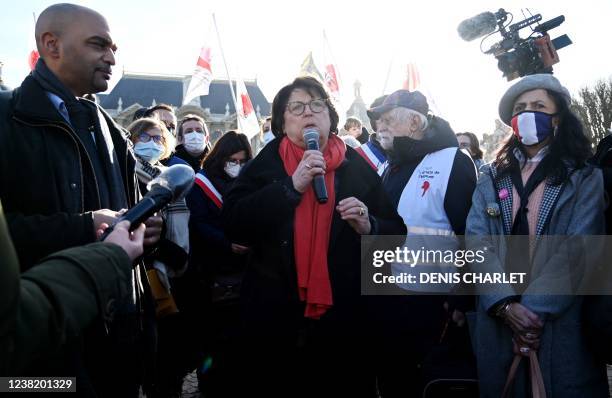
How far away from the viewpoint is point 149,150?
13.3ft

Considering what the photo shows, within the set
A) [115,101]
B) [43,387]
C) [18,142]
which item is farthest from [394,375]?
[115,101]

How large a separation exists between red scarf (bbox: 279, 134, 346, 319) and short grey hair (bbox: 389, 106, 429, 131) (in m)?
0.92

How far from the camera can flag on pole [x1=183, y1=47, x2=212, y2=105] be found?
10.8m

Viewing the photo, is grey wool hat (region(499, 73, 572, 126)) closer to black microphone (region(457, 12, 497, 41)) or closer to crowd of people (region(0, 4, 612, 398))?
crowd of people (region(0, 4, 612, 398))

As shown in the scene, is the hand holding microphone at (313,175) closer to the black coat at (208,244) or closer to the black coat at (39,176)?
the black coat at (39,176)

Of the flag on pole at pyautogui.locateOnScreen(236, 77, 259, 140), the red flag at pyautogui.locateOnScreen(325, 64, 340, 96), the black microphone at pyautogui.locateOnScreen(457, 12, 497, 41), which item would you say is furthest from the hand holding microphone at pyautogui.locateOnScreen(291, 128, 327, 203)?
the red flag at pyautogui.locateOnScreen(325, 64, 340, 96)

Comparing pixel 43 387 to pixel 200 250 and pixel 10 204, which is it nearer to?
pixel 10 204

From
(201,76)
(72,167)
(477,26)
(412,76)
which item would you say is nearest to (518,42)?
(477,26)

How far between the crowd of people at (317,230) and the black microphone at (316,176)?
0.05 feet

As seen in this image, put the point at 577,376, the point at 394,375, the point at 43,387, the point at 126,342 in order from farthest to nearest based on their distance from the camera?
the point at 394,375 < the point at 577,376 < the point at 126,342 < the point at 43,387

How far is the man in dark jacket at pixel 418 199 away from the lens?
9.27ft

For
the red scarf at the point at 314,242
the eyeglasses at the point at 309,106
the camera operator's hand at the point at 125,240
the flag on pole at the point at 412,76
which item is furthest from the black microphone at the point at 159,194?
the flag on pole at the point at 412,76

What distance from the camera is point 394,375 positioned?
2.83 m

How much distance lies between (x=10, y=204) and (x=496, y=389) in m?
2.35
